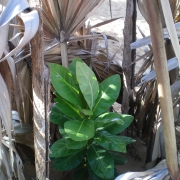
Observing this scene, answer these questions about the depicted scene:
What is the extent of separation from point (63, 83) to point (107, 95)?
17 centimetres

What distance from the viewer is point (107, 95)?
1149 millimetres

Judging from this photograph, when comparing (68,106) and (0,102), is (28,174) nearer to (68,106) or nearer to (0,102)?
(68,106)

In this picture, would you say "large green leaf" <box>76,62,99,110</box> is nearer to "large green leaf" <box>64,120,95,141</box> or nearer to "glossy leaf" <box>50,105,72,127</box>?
"large green leaf" <box>64,120,95,141</box>

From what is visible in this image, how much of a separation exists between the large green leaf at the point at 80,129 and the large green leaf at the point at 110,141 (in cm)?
8

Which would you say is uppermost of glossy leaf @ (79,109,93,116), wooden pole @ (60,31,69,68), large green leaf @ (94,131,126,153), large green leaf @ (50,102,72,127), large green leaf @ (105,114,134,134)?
wooden pole @ (60,31,69,68)

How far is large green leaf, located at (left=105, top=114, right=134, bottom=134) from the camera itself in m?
1.18

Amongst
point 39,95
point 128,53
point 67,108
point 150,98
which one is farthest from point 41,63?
point 150,98

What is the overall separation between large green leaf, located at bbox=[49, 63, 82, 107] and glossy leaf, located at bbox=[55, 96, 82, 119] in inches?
2.2

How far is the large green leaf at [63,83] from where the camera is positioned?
107cm

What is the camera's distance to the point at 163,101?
0.89 m

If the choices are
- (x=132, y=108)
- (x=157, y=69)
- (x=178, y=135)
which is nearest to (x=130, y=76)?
(x=132, y=108)

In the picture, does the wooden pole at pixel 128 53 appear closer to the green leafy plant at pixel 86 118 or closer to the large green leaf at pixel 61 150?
the green leafy plant at pixel 86 118

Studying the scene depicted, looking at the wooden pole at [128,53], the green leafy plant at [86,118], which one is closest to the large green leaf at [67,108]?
the green leafy plant at [86,118]

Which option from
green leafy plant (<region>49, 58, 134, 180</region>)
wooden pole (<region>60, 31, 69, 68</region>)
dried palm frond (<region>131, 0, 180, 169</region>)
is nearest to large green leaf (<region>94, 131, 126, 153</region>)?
green leafy plant (<region>49, 58, 134, 180</region>)
